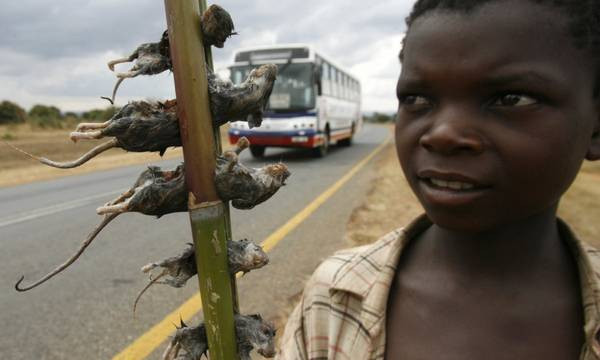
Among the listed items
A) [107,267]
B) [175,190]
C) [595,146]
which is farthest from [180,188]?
[107,267]

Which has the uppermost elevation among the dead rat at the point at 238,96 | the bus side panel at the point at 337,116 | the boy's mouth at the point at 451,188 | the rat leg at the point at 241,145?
the dead rat at the point at 238,96

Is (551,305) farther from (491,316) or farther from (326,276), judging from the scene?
(326,276)

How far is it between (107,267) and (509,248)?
386cm

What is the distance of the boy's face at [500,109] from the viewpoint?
2.80ft

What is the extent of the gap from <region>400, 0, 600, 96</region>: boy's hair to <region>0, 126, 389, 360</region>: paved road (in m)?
1.92

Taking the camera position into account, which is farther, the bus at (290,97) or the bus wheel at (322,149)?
the bus wheel at (322,149)

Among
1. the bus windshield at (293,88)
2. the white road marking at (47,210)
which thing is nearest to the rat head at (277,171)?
the white road marking at (47,210)

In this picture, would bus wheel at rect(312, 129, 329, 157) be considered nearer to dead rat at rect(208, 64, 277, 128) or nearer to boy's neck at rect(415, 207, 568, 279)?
boy's neck at rect(415, 207, 568, 279)

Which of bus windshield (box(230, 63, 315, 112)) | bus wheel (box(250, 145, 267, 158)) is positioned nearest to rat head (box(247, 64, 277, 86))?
bus windshield (box(230, 63, 315, 112))

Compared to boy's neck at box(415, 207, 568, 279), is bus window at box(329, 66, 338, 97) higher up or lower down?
higher up

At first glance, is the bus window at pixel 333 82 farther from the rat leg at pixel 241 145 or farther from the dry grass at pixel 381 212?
the rat leg at pixel 241 145

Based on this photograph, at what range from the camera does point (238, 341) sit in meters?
0.57

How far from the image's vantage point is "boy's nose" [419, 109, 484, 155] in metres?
0.84

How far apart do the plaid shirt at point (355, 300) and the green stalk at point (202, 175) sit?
0.70 meters
